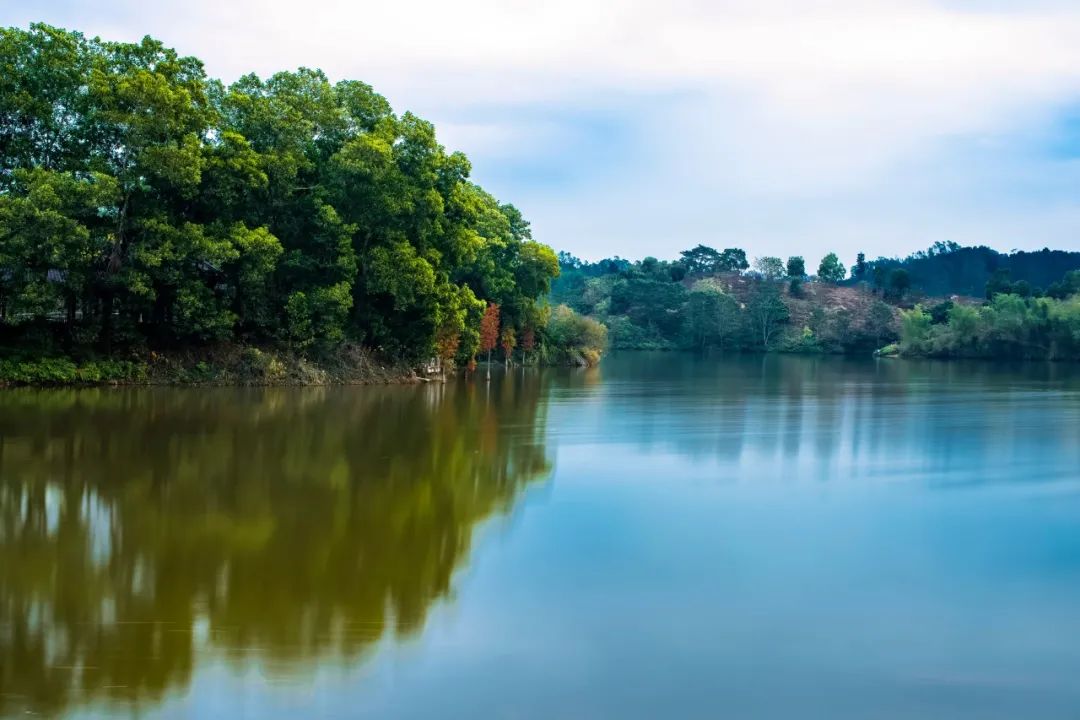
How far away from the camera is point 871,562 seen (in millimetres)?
9133

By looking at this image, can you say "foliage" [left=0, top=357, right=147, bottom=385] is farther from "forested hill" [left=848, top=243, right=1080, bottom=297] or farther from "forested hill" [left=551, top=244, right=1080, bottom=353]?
"forested hill" [left=848, top=243, right=1080, bottom=297]

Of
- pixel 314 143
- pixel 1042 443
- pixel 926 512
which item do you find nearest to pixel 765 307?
pixel 314 143

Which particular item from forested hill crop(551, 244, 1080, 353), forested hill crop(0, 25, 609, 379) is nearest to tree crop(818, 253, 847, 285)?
forested hill crop(551, 244, 1080, 353)

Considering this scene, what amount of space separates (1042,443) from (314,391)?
17849 mm

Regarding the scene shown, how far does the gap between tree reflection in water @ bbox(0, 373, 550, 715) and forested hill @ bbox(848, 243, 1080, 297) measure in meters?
102

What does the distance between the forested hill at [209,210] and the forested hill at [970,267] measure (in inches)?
3551

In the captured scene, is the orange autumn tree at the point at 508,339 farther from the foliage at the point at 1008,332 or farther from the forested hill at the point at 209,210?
the foliage at the point at 1008,332

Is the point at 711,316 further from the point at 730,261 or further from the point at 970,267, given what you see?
the point at 970,267

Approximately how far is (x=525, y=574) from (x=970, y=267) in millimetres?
122180

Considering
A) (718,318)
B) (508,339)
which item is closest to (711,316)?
(718,318)

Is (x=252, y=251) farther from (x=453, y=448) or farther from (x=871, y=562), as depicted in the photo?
(x=871, y=562)

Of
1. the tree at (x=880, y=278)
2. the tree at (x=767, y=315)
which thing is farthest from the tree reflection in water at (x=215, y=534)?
the tree at (x=880, y=278)

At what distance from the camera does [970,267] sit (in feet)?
386

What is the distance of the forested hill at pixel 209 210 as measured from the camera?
77.0ft
